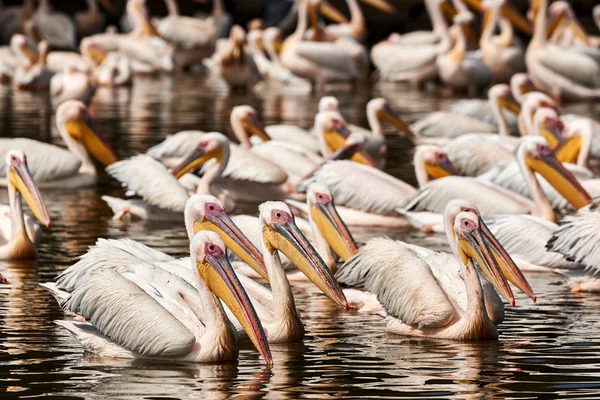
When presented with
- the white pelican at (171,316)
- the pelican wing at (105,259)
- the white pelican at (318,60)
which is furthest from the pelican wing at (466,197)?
the white pelican at (318,60)

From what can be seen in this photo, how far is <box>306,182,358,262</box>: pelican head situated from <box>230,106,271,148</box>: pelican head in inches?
191

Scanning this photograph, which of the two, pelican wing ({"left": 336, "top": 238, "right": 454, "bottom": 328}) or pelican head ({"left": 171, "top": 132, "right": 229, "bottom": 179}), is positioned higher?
pelican head ({"left": 171, "top": 132, "right": 229, "bottom": 179})

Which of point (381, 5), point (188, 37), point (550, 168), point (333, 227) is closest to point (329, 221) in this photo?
point (333, 227)

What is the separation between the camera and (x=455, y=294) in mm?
7145

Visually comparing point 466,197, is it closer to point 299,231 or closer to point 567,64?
point 299,231

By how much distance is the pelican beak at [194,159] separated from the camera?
1049 centimetres

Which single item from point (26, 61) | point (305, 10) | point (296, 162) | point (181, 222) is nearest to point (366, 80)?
point (305, 10)

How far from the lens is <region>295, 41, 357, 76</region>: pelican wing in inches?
861

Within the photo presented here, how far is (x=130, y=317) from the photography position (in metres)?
6.20

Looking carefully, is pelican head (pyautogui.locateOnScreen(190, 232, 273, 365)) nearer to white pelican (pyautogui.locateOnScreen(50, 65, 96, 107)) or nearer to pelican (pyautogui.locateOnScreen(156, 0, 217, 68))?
white pelican (pyautogui.locateOnScreen(50, 65, 96, 107))

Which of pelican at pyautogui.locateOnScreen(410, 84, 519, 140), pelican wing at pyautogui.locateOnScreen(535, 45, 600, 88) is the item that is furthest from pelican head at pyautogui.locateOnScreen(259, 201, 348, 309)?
pelican wing at pyautogui.locateOnScreen(535, 45, 600, 88)

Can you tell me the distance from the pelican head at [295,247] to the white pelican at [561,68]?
14039 millimetres

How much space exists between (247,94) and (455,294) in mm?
14662

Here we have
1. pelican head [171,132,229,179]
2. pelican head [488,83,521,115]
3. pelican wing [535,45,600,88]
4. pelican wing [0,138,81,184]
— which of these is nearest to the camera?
pelican head [171,132,229,179]
